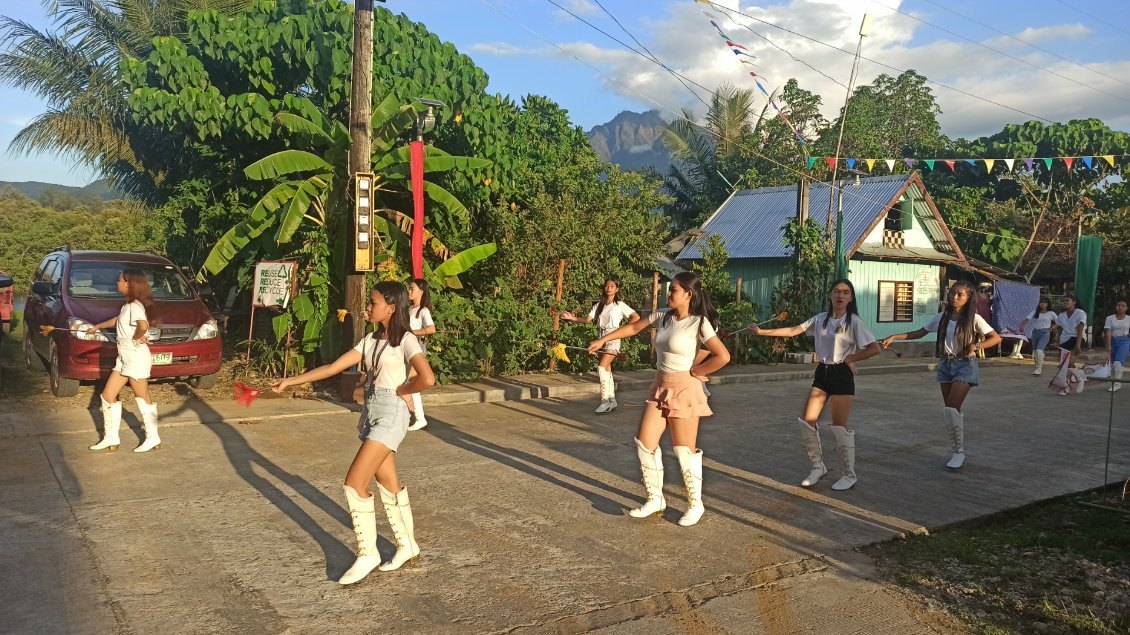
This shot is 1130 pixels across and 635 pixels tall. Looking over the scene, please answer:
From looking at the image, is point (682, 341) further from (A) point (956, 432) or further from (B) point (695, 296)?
(A) point (956, 432)

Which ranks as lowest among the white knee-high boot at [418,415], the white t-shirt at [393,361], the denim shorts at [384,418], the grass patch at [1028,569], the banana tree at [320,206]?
the grass patch at [1028,569]

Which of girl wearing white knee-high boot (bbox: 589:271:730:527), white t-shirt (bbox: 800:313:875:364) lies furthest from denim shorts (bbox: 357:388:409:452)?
white t-shirt (bbox: 800:313:875:364)

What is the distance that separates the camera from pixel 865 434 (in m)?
10.5

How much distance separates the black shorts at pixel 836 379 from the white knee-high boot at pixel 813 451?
348 mm

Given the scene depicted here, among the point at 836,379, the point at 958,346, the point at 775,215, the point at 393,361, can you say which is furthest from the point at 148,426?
the point at 775,215

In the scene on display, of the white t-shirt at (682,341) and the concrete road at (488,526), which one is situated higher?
the white t-shirt at (682,341)

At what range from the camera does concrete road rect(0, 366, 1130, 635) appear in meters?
4.55

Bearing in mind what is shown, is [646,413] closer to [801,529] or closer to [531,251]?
[801,529]

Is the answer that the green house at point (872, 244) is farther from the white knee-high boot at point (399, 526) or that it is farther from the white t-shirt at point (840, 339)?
the white knee-high boot at point (399, 526)

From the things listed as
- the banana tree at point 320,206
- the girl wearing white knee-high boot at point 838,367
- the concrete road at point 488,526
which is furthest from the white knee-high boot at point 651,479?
the banana tree at point 320,206

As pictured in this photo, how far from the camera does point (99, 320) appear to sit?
1090 centimetres

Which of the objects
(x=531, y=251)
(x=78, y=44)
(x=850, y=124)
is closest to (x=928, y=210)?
(x=850, y=124)

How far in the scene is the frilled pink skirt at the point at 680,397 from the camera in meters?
6.20

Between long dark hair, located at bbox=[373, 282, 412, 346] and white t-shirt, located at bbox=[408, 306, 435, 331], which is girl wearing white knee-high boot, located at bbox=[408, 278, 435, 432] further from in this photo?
long dark hair, located at bbox=[373, 282, 412, 346]
